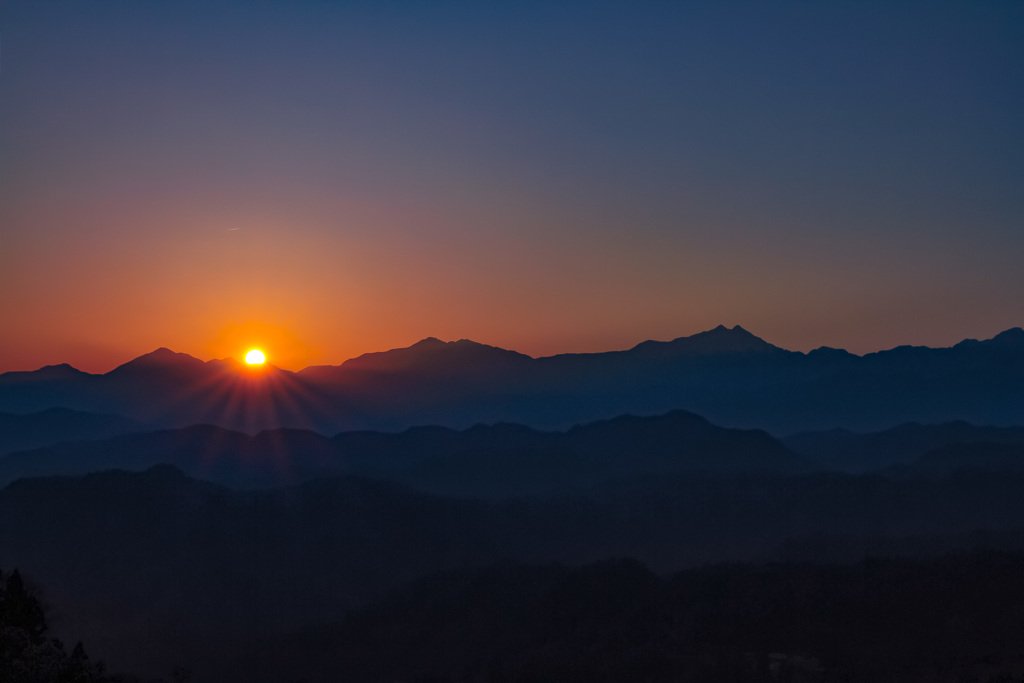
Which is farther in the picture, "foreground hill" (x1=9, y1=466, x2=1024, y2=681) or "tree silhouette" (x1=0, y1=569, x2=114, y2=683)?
"foreground hill" (x1=9, y1=466, x2=1024, y2=681)

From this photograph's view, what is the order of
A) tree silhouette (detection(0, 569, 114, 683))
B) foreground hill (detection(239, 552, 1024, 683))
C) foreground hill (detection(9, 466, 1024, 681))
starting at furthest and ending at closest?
foreground hill (detection(9, 466, 1024, 681)) < foreground hill (detection(239, 552, 1024, 683)) < tree silhouette (detection(0, 569, 114, 683))

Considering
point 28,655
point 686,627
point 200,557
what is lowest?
point 686,627

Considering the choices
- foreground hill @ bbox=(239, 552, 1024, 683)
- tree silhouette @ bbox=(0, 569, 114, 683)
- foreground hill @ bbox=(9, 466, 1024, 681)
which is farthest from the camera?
foreground hill @ bbox=(9, 466, 1024, 681)

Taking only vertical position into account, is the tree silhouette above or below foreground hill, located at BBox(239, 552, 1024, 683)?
above

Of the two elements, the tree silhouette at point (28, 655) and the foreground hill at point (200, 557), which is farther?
the foreground hill at point (200, 557)

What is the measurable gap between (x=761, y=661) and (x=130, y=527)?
Result: 13988 centimetres

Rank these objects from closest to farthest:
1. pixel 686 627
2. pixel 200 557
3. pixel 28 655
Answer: pixel 28 655, pixel 686 627, pixel 200 557

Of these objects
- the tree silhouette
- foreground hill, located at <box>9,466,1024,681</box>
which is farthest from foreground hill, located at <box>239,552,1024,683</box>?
the tree silhouette

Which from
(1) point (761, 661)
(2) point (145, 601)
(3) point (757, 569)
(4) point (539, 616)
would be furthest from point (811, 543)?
(2) point (145, 601)

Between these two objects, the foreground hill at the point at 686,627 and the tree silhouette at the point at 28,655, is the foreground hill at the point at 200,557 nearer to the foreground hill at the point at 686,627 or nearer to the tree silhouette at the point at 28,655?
the foreground hill at the point at 686,627

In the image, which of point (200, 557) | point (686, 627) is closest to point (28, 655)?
point (686, 627)

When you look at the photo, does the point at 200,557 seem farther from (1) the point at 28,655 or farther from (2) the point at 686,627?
(1) the point at 28,655

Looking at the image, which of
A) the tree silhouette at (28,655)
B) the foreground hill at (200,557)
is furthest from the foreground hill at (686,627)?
the tree silhouette at (28,655)

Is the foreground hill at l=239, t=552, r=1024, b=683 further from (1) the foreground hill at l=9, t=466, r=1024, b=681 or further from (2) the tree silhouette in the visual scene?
(2) the tree silhouette
